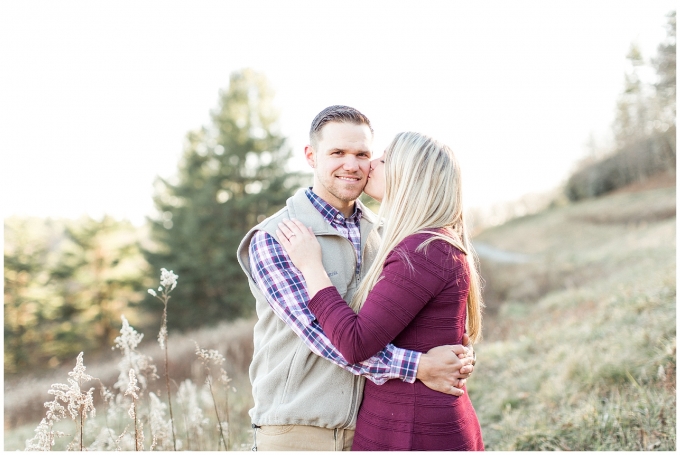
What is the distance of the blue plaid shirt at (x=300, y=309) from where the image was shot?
2.27 metres

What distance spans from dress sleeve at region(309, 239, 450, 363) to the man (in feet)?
0.47

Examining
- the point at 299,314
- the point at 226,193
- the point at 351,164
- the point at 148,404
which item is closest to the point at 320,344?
the point at 299,314

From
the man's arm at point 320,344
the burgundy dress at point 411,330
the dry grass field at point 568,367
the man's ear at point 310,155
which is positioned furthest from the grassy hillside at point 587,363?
the man's ear at point 310,155

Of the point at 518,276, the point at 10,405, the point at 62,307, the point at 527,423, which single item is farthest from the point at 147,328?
the point at 527,423

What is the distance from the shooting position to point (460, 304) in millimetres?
2373

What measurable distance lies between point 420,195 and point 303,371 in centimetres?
100

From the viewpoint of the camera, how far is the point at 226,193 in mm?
22391

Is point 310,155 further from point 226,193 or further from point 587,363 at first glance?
point 226,193

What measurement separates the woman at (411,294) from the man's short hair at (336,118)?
40 centimetres

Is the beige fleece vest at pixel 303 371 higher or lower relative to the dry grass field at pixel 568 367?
higher

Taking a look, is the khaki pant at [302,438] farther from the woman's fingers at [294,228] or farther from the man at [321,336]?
the woman's fingers at [294,228]

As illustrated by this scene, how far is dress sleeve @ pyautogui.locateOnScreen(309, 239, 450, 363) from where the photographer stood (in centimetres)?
214

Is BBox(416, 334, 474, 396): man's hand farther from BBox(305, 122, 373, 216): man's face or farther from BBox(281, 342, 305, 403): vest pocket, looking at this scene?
BBox(305, 122, 373, 216): man's face

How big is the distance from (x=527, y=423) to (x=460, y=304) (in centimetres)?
→ 303
